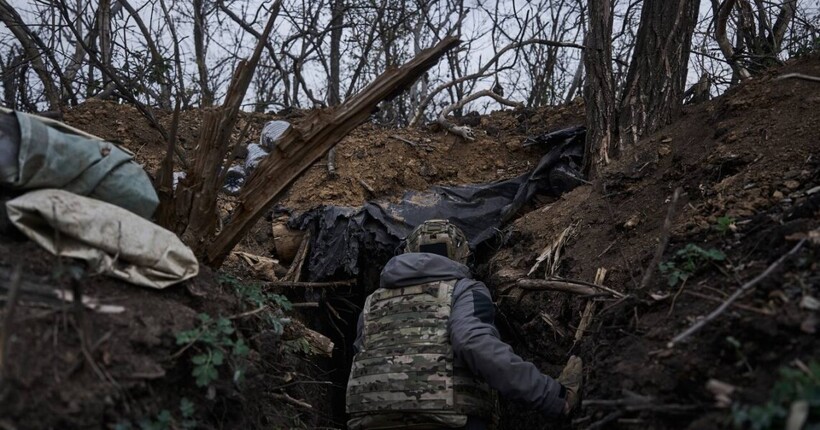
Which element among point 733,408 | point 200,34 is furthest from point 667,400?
point 200,34

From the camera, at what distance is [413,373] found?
3.96m

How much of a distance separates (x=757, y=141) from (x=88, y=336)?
13.2 feet

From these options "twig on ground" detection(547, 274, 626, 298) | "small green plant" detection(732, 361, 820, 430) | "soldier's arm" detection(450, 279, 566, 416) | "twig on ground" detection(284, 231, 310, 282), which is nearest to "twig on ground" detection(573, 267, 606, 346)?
"twig on ground" detection(547, 274, 626, 298)

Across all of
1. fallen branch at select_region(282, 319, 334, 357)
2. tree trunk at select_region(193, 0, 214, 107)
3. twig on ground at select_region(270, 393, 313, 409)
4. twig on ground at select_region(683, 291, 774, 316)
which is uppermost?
tree trunk at select_region(193, 0, 214, 107)

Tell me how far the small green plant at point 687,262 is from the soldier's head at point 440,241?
159cm

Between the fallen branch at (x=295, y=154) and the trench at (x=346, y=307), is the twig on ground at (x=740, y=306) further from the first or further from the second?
the trench at (x=346, y=307)

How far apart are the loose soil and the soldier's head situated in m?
0.58

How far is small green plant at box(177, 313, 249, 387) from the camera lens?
2.88 meters

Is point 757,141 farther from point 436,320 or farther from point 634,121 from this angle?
point 436,320

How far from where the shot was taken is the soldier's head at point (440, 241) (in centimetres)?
462

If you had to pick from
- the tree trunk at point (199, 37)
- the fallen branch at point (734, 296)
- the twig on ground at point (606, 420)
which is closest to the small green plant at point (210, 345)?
the twig on ground at point (606, 420)

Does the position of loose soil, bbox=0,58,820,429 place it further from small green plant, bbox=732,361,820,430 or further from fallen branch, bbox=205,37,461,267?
fallen branch, bbox=205,37,461,267

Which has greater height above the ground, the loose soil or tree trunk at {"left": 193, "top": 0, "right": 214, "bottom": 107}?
tree trunk at {"left": 193, "top": 0, "right": 214, "bottom": 107}

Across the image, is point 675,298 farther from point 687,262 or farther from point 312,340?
point 312,340
